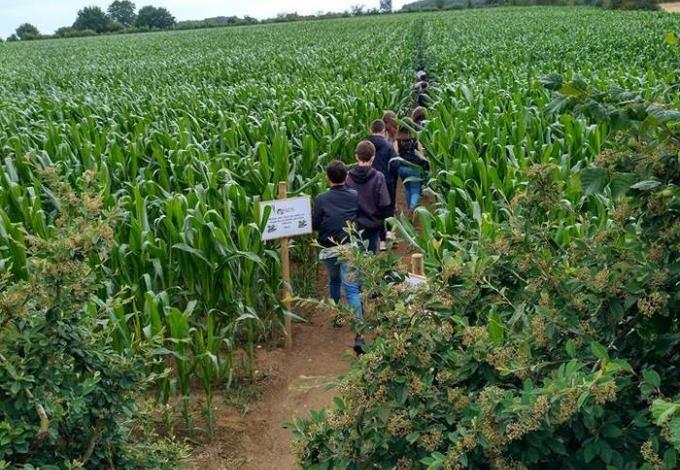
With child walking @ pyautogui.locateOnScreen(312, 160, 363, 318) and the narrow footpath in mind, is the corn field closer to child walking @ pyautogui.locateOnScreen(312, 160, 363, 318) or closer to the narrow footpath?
the narrow footpath

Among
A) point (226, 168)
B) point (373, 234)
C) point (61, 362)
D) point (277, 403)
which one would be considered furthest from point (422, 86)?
point (61, 362)

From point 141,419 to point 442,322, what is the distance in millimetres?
1351

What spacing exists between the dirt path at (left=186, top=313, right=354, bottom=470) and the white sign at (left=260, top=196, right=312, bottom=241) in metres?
1.03

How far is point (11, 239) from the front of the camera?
491cm

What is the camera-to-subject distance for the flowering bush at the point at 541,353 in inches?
67.3

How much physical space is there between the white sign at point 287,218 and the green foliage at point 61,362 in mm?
2943

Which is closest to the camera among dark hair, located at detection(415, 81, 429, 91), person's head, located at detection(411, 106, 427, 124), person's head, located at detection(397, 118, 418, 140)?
person's head, located at detection(397, 118, 418, 140)

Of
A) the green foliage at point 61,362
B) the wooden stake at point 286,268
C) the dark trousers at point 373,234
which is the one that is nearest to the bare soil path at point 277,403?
the wooden stake at point 286,268

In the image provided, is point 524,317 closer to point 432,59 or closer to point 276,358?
point 276,358

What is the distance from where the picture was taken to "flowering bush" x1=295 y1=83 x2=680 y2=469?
171 centimetres

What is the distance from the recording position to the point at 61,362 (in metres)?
2.38

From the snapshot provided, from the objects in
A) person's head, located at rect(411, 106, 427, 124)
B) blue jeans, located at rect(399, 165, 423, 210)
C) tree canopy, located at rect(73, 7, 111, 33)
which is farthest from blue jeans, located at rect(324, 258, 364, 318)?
tree canopy, located at rect(73, 7, 111, 33)

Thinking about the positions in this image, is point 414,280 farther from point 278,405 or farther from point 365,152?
point 365,152

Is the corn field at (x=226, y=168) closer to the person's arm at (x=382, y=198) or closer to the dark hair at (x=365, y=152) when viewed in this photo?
the person's arm at (x=382, y=198)
